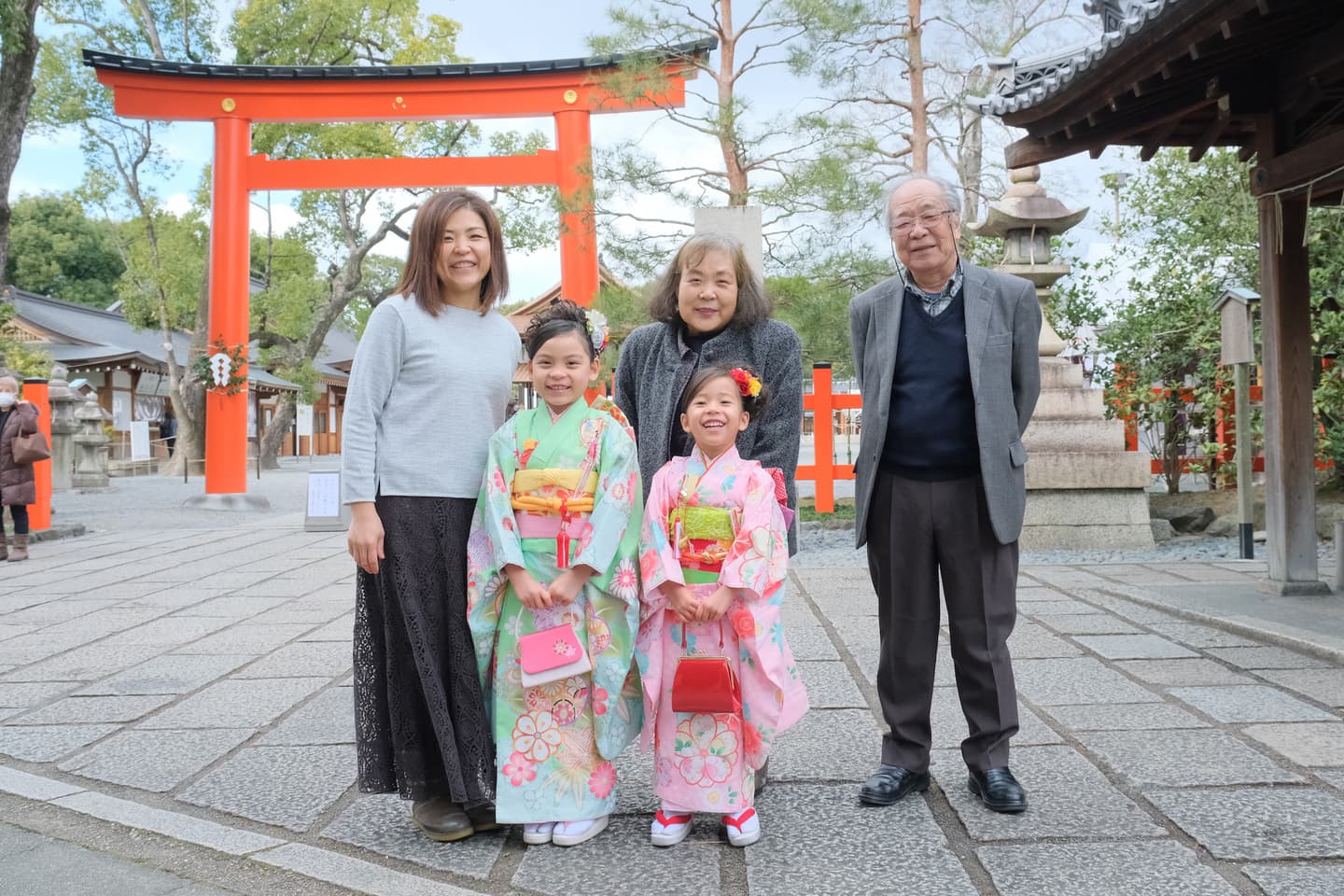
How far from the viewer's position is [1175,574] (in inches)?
236

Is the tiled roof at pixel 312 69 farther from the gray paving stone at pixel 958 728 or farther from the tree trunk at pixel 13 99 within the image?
the gray paving stone at pixel 958 728

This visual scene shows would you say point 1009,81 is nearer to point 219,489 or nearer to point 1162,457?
point 1162,457

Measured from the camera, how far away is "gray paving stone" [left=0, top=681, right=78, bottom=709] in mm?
3561

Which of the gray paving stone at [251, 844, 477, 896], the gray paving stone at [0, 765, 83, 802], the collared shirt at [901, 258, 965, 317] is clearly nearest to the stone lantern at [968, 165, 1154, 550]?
the collared shirt at [901, 258, 965, 317]

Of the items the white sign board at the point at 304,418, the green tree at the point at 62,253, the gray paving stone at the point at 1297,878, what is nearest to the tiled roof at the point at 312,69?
the gray paving stone at the point at 1297,878

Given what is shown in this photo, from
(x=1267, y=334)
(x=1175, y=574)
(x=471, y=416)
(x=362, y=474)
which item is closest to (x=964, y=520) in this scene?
(x=471, y=416)

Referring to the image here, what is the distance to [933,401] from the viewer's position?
253 cm

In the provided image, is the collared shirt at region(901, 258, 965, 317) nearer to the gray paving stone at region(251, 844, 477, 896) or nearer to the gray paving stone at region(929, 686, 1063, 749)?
the gray paving stone at region(929, 686, 1063, 749)

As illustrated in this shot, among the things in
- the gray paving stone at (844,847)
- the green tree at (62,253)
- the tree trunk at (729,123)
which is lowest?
the gray paving stone at (844,847)

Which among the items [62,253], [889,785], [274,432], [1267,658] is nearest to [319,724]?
[889,785]

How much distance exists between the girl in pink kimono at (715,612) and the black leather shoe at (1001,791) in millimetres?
536

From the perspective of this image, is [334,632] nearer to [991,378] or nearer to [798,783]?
[798,783]

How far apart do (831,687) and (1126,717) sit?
1.01m

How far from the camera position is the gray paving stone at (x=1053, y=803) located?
2277mm
